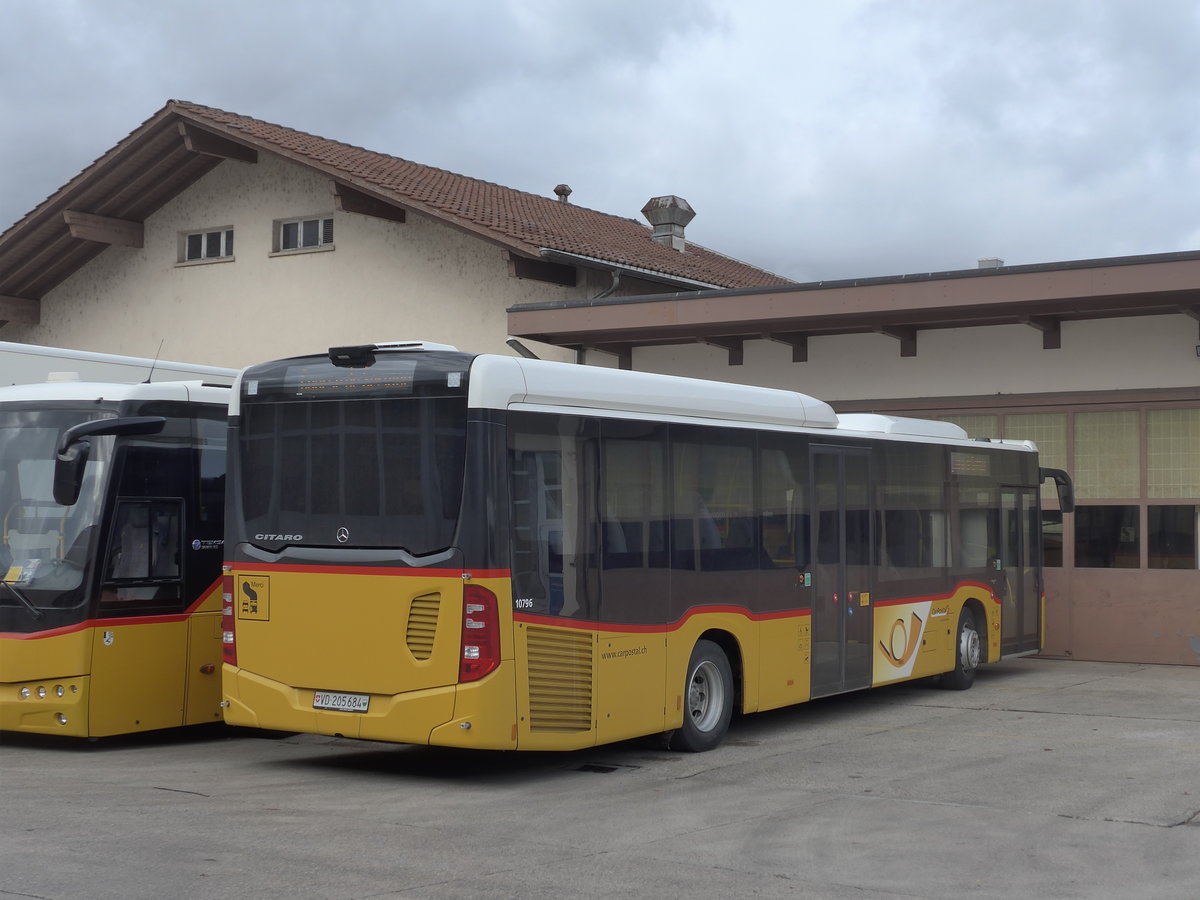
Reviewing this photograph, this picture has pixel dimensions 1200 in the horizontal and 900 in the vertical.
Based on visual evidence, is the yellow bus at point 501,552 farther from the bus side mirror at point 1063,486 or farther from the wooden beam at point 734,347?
the wooden beam at point 734,347

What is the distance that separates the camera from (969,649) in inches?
612

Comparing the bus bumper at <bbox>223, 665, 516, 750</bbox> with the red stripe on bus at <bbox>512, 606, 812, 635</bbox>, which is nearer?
the bus bumper at <bbox>223, 665, 516, 750</bbox>

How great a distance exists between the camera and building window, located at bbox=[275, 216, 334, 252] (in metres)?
23.5

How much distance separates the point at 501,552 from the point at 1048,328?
10100 millimetres

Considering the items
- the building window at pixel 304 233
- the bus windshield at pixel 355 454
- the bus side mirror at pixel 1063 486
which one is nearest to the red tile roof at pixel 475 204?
the building window at pixel 304 233

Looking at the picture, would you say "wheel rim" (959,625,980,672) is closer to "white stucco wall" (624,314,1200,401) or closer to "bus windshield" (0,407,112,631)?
"white stucco wall" (624,314,1200,401)

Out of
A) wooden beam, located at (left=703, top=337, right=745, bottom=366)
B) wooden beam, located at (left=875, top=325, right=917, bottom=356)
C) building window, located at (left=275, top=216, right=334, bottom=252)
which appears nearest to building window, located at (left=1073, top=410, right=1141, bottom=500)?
wooden beam, located at (left=875, top=325, right=917, bottom=356)

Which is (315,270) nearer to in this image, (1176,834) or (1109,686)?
(1109,686)

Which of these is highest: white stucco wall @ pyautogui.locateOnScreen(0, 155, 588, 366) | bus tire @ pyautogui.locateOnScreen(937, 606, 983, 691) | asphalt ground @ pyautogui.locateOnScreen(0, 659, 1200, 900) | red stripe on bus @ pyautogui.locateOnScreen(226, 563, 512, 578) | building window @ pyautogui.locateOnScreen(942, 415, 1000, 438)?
white stucco wall @ pyautogui.locateOnScreen(0, 155, 588, 366)

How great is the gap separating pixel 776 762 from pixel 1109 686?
5.89 m

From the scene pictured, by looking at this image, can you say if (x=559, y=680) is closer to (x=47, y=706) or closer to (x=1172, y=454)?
(x=47, y=706)

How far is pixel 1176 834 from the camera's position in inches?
323

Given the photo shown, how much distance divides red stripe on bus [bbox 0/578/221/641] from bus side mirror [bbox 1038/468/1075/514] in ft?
31.8

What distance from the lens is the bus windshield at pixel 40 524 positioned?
11.0m
